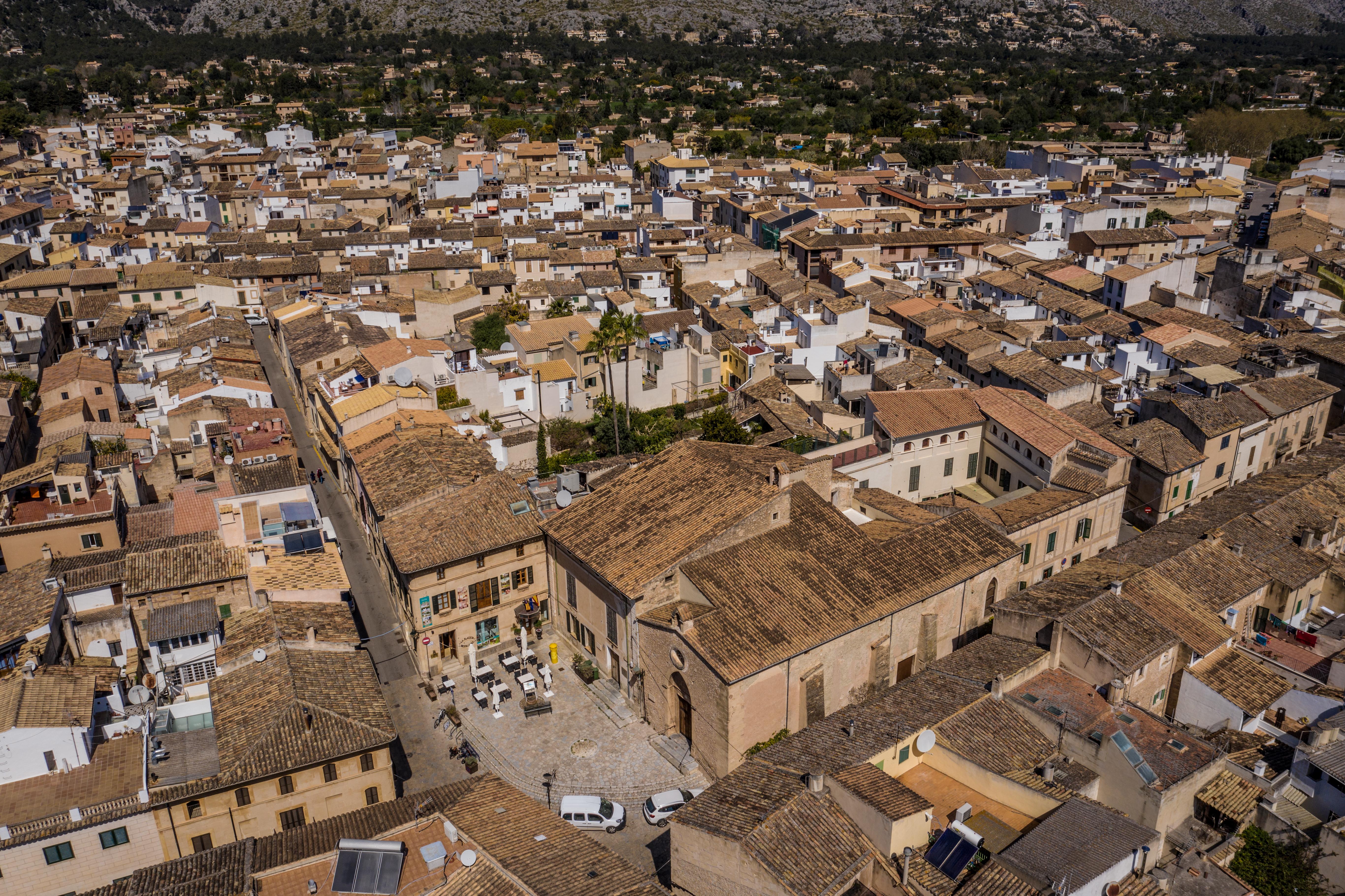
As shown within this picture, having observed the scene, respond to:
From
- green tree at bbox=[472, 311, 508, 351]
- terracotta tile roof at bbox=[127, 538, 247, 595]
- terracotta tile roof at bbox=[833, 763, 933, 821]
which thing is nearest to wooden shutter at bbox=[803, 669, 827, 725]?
terracotta tile roof at bbox=[833, 763, 933, 821]

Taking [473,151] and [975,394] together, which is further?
[473,151]

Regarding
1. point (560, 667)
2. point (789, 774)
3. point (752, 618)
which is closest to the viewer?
point (789, 774)

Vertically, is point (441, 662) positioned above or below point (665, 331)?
below

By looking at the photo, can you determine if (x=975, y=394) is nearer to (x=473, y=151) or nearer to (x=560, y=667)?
(x=560, y=667)

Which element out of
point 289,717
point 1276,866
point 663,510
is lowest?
point 1276,866

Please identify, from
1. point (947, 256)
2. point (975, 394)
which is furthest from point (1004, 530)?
point (947, 256)

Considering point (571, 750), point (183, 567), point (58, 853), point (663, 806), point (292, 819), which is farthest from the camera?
point (183, 567)

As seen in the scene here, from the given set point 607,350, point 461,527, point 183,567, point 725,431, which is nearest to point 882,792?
point 461,527

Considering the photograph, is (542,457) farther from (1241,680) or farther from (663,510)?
(1241,680)
